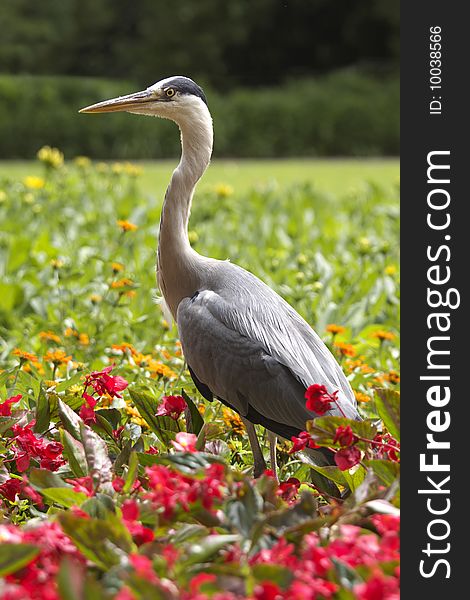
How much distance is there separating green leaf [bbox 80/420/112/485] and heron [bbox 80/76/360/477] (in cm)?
65

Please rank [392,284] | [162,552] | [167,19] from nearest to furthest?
[162,552] → [392,284] → [167,19]

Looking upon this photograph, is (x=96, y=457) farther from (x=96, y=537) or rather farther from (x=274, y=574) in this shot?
(x=274, y=574)

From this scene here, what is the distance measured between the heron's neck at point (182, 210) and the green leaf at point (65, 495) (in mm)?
1246

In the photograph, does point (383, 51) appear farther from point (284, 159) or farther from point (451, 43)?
point (451, 43)

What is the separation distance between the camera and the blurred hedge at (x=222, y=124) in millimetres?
18422

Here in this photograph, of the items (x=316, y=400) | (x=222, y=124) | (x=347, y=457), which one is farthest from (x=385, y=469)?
(x=222, y=124)

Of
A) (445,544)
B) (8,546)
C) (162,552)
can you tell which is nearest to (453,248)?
(445,544)

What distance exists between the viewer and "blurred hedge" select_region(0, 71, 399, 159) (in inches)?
725

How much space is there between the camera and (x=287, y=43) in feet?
106

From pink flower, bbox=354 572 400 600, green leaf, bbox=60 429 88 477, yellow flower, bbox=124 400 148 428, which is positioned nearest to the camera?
pink flower, bbox=354 572 400 600

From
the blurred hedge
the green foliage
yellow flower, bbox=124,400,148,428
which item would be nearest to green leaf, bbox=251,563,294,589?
the green foliage

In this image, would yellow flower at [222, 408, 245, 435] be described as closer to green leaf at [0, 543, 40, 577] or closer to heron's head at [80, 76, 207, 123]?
heron's head at [80, 76, 207, 123]

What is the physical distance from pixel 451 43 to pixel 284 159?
58.0 feet

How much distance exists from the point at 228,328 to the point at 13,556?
148 cm
